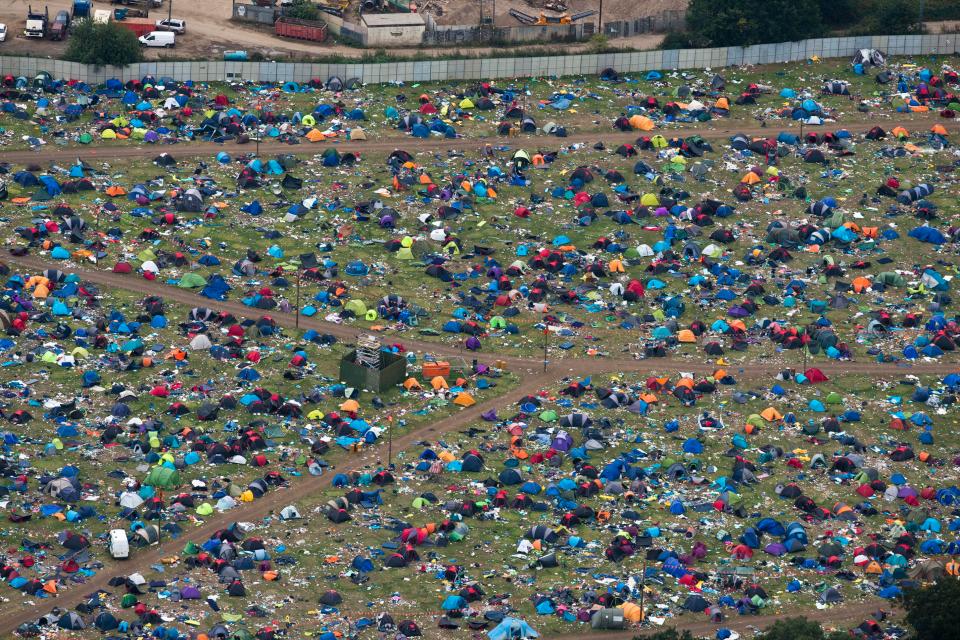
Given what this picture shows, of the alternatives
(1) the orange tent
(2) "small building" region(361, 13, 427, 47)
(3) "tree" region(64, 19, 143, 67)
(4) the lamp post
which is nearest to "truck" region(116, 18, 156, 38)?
(3) "tree" region(64, 19, 143, 67)

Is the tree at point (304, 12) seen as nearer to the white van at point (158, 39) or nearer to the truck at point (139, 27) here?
the white van at point (158, 39)

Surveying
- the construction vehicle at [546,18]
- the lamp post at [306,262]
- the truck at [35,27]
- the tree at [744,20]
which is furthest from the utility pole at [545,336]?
the truck at [35,27]

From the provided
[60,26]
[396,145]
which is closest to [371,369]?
[396,145]

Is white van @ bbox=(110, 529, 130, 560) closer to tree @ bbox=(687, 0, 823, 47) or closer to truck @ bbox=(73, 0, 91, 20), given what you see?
truck @ bbox=(73, 0, 91, 20)

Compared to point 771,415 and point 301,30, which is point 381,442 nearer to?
point 771,415

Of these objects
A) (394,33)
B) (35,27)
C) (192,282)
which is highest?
(35,27)

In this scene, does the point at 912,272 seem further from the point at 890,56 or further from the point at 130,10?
the point at 130,10
